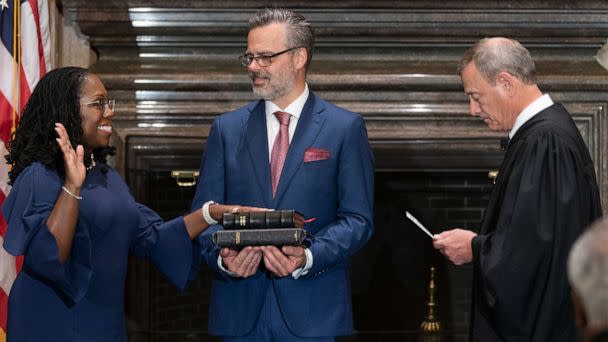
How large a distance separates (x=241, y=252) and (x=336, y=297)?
466 mm

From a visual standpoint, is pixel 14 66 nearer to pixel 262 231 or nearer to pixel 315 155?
pixel 315 155

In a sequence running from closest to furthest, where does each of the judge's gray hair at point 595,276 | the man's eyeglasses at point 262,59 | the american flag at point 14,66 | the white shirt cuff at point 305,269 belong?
the judge's gray hair at point 595,276
the white shirt cuff at point 305,269
the man's eyeglasses at point 262,59
the american flag at point 14,66

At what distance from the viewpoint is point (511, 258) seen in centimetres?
329

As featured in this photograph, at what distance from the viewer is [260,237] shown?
130 inches

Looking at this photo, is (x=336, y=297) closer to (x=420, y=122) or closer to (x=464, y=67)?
(x=464, y=67)

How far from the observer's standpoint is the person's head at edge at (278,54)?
12.4ft

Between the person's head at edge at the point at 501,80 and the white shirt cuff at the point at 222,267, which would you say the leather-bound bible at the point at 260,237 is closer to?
the white shirt cuff at the point at 222,267

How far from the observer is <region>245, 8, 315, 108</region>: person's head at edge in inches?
148

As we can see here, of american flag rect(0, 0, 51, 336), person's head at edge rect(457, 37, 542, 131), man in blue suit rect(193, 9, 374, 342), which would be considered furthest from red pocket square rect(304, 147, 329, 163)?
american flag rect(0, 0, 51, 336)

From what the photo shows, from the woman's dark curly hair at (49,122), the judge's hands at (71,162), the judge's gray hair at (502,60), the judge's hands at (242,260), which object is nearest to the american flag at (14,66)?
the woman's dark curly hair at (49,122)

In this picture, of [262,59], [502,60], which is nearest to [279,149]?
[262,59]

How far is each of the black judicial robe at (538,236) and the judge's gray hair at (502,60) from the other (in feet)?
0.70

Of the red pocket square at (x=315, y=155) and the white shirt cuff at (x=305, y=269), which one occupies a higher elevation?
the red pocket square at (x=315, y=155)

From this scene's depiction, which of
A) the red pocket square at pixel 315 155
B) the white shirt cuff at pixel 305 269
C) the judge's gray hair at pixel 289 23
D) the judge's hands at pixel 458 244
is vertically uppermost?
the judge's gray hair at pixel 289 23
